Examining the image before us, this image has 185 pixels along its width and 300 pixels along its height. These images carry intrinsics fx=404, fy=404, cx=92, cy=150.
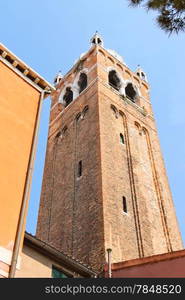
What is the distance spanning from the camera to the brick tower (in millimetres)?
14195

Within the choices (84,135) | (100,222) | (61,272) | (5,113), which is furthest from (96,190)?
(5,113)

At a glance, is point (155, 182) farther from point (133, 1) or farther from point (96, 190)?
point (133, 1)

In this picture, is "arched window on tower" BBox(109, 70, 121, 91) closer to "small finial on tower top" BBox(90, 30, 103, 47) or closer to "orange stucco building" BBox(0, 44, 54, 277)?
"small finial on tower top" BBox(90, 30, 103, 47)

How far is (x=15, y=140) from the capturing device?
857 cm

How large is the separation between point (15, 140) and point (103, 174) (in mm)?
7250

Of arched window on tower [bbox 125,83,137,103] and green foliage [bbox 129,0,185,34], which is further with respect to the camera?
arched window on tower [bbox 125,83,137,103]

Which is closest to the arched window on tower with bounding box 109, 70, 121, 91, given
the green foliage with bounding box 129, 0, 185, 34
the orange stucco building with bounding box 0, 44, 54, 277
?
the orange stucco building with bounding box 0, 44, 54, 277

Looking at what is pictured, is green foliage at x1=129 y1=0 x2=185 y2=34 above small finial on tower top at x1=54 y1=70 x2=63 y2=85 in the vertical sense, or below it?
below

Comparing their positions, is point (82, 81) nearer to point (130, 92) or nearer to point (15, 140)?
point (130, 92)

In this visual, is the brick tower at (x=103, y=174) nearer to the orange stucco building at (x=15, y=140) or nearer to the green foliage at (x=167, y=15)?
the orange stucco building at (x=15, y=140)

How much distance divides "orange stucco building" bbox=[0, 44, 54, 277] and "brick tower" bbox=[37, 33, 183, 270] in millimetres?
5196

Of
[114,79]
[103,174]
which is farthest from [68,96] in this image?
[103,174]

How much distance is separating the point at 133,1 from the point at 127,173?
12030 mm

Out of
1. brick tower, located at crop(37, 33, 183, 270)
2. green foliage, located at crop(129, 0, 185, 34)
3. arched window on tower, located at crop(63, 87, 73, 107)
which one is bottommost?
green foliage, located at crop(129, 0, 185, 34)
